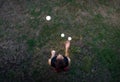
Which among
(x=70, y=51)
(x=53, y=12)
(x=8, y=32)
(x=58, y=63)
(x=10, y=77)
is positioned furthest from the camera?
(x=53, y=12)

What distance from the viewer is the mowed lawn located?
319 inches

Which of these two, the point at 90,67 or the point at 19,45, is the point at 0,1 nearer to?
the point at 19,45

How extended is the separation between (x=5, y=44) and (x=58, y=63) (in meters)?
2.41

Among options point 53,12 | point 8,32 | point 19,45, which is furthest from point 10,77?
point 53,12

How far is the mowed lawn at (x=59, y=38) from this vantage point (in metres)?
8.09

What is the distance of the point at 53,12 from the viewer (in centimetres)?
984

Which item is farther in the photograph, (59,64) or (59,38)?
(59,38)

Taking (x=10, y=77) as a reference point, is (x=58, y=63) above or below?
above

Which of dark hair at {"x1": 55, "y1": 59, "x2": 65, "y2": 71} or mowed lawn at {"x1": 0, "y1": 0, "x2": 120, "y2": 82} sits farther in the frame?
mowed lawn at {"x1": 0, "y1": 0, "x2": 120, "y2": 82}

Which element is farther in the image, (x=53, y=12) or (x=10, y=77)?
(x=53, y=12)

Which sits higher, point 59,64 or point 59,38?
point 59,64

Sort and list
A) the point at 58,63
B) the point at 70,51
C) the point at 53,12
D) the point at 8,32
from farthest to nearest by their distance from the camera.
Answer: the point at 53,12
the point at 8,32
the point at 70,51
the point at 58,63

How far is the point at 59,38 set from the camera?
901 cm

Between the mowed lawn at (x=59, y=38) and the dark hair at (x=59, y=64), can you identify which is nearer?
the dark hair at (x=59, y=64)
